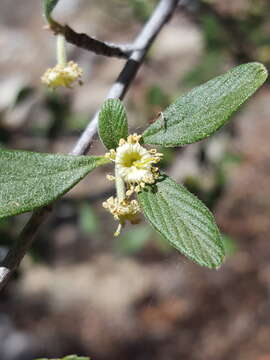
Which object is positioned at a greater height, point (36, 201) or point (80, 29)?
point (36, 201)

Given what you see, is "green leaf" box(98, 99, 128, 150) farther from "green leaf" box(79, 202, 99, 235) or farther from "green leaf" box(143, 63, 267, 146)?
"green leaf" box(79, 202, 99, 235)

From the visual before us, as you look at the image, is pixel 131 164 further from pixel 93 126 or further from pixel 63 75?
pixel 63 75

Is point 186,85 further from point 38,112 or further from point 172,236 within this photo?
point 38,112

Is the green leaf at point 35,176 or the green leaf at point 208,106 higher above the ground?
the green leaf at point 208,106

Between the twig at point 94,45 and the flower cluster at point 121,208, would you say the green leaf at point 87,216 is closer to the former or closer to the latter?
the twig at point 94,45

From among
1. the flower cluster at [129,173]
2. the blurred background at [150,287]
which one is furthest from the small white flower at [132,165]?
the blurred background at [150,287]

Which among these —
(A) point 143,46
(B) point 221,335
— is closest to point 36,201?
(A) point 143,46
